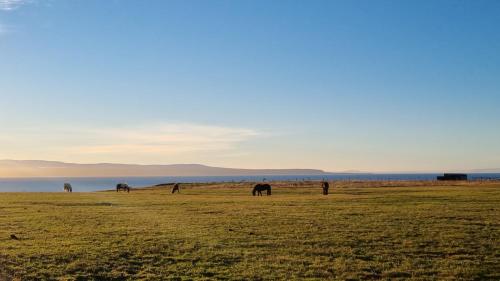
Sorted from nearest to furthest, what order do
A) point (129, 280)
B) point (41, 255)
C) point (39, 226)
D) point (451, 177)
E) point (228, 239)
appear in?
1. point (129, 280)
2. point (41, 255)
3. point (228, 239)
4. point (39, 226)
5. point (451, 177)

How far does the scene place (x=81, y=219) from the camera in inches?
1248

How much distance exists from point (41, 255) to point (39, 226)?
9737 millimetres

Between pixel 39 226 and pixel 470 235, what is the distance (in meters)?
23.3

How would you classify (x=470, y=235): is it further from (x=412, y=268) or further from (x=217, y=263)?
(x=217, y=263)

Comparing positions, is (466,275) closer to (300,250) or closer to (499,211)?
(300,250)

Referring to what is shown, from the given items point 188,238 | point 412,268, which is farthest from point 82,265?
point 412,268

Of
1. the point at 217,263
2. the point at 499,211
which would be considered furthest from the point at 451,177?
the point at 217,263

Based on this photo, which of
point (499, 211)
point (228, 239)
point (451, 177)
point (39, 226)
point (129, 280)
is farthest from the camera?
point (451, 177)

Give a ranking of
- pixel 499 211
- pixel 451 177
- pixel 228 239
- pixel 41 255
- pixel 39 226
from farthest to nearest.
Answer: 1. pixel 451 177
2. pixel 499 211
3. pixel 39 226
4. pixel 228 239
5. pixel 41 255

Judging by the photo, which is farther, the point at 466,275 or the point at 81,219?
the point at 81,219

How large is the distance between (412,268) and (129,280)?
9791mm

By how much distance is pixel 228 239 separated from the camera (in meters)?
22.9

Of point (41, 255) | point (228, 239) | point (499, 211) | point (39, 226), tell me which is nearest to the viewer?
point (41, 255)

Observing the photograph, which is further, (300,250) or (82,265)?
(300,250)
